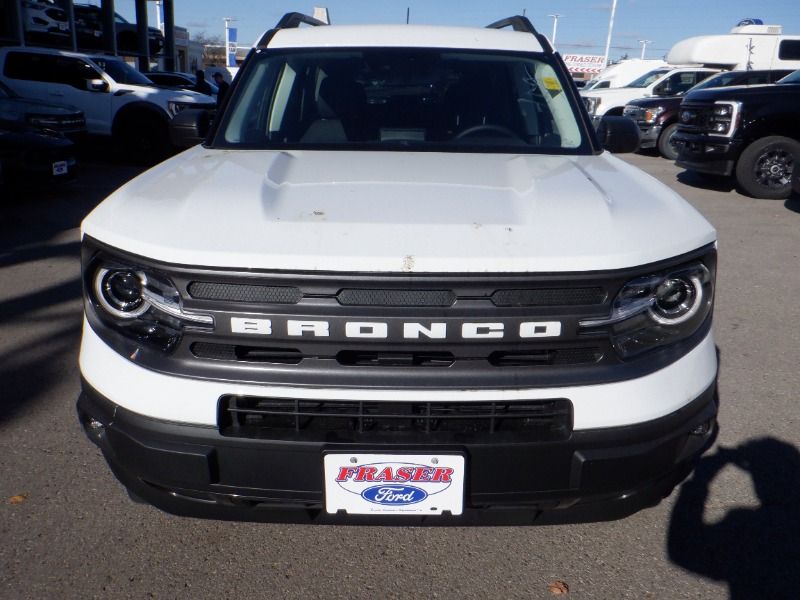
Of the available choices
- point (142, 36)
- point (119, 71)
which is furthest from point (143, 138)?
point (142, 36)

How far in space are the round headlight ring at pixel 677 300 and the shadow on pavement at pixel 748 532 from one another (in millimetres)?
993

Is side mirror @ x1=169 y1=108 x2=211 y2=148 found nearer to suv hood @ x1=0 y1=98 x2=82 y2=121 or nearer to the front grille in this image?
the front grille

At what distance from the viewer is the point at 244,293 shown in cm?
191

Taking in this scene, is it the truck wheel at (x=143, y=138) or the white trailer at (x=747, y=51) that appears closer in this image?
the truck wheel at (x=143, y=138)

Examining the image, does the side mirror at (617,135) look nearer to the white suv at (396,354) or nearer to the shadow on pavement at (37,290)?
the white suv at (396,354)

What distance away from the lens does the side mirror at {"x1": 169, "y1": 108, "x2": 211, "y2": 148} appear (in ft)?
11.6

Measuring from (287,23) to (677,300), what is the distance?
9.28 ft

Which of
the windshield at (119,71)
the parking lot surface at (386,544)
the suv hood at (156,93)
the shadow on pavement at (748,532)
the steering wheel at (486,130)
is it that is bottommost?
the parking lot surface at (386,544)

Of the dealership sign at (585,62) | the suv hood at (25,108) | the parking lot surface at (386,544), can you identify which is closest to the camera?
the parking lot surface at (386,544)

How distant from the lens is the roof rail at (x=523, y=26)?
3712mm

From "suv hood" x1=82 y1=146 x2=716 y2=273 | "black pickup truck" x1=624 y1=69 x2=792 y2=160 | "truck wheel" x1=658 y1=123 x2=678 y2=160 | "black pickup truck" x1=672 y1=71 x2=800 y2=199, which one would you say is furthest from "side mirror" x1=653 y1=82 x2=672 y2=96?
"suv hood" x1=82 y1=146 x2=716 y2=273

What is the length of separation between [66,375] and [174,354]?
2.33 m

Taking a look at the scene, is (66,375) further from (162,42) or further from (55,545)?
(162,42)

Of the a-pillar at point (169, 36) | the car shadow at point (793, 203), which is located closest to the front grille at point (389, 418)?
the car shadow at point (793, 203)
